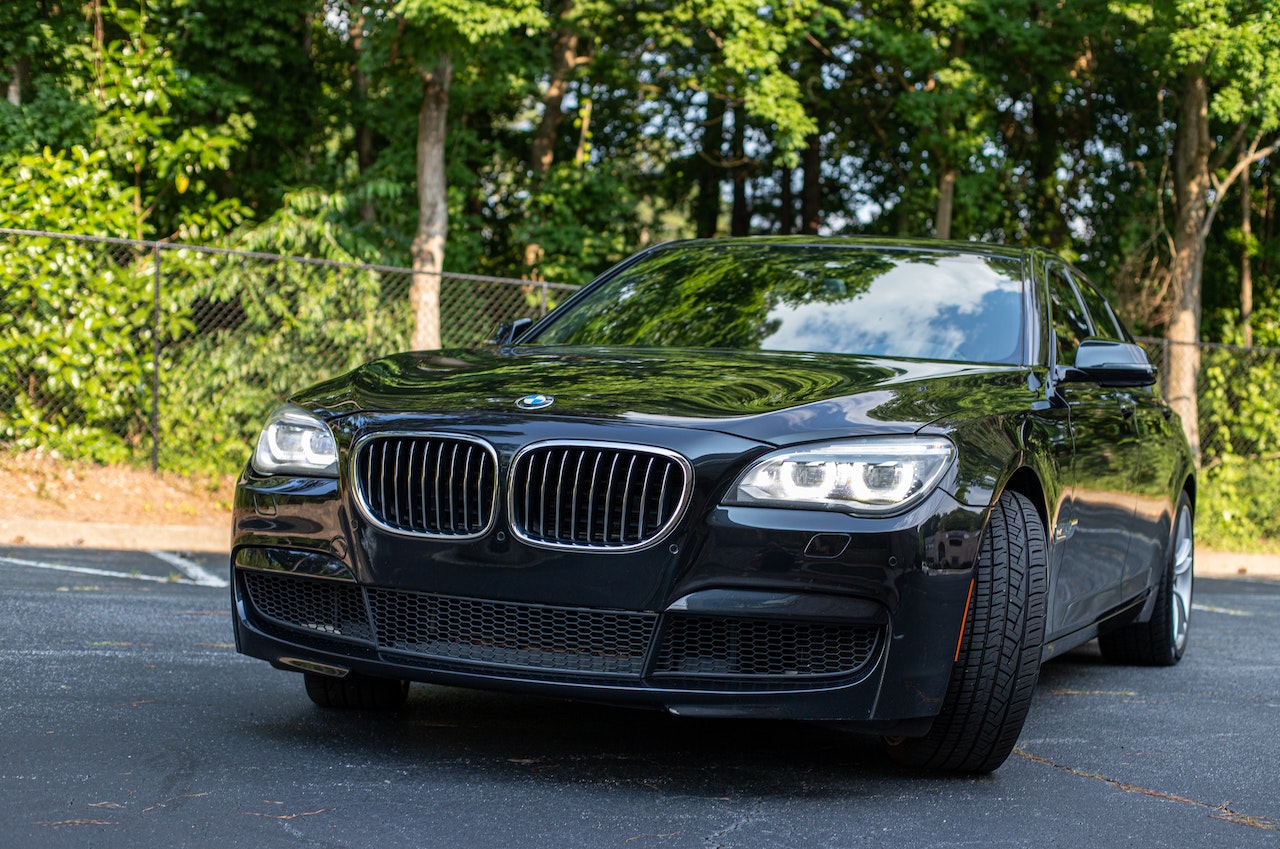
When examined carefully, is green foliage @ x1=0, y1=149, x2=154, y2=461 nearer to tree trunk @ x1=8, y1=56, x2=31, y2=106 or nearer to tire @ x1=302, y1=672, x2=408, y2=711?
tree trunk @ x1=8, y1=56, x2=31, y2=106

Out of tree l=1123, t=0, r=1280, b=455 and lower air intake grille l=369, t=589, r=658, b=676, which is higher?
tree l=1123, t=0, r=1280, b=455

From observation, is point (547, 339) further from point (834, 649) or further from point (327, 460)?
point (834, 649)

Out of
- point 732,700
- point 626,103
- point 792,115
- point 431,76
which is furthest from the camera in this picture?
point 626,103

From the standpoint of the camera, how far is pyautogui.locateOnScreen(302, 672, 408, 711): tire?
4559mm

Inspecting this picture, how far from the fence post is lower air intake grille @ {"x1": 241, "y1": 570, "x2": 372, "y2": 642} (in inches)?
310

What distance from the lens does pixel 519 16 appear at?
15883 mm

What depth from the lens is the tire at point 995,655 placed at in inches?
148

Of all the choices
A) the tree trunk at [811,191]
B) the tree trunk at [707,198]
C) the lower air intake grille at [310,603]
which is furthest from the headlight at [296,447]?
the tree trunk at [707,198]

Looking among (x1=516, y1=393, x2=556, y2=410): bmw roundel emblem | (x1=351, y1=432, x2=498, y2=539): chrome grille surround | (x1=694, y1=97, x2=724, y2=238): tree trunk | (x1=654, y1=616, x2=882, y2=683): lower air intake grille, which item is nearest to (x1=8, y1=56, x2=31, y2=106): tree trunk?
(x1=694, y1=97, x2=724, y2=238): tree trunk

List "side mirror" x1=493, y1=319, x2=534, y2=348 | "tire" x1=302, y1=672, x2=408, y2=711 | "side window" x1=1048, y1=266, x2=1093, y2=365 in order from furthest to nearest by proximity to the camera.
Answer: "side mirror" x1=493, y1=319, x2=534, y2=348 < "side window" x1=1048, y1=266, x2=1093, y2=365 < "tire" x1=302, y1=672, x2=408, y2=711

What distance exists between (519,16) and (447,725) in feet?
41.3

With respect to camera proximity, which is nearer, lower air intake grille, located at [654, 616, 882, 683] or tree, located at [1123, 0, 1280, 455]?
lower air intake grille, located at [654, 616, 882, 683]

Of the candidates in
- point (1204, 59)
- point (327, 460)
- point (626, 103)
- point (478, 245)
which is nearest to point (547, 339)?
point (327, 460)

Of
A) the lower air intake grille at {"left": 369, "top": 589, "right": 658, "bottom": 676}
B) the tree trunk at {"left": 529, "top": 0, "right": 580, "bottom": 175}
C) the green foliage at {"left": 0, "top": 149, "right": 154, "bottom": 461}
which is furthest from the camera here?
the tree trunk at {"left": 529, "top": 0, "right": 580, "bottom": 175}
